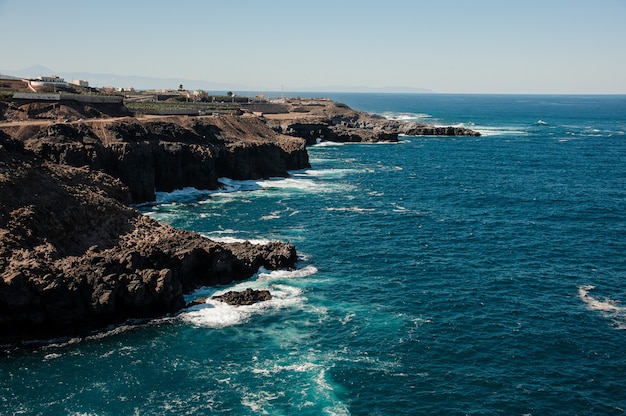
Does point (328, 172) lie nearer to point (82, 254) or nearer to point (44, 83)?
point (44, 83)

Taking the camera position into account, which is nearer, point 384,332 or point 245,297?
point 384,332

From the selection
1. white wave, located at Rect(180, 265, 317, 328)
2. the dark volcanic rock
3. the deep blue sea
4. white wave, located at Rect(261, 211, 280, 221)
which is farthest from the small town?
the dark volcanic rock

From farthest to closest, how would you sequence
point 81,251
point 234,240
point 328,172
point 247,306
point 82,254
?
point 328,172 < point 234,240 < point 81,251 < point 82,254 < point 247,306

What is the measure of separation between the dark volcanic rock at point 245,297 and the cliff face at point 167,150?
41.7 m

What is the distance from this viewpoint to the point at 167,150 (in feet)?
386

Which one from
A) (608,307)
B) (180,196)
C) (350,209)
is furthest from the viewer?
(180,196)

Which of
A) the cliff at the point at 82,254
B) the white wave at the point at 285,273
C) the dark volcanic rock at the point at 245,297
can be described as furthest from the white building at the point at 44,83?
A: the dark volcanic rock at the point at 245,297

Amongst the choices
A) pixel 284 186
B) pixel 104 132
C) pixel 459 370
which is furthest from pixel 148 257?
pixel 284 186

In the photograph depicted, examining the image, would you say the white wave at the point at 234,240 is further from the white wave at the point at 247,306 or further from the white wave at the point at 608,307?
the white wave at the point at 608,307

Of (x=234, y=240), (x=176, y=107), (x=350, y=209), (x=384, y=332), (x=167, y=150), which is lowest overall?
(x=384, y=332)

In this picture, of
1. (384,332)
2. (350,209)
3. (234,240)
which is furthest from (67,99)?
(384,332)

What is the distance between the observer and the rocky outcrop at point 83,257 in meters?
54.0

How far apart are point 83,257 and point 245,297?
56.5 feet

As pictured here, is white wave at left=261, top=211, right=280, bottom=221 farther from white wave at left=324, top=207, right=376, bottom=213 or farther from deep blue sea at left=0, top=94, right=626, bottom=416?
white wave at left=324, top=207, right=376, bottom=213
